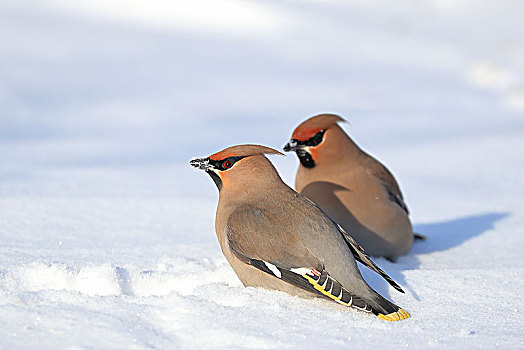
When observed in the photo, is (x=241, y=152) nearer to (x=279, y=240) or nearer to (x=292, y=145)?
(x=279, y=240)

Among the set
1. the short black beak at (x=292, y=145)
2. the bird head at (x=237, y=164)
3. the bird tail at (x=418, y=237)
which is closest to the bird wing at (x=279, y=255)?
the bird head at (x=237, y=164)

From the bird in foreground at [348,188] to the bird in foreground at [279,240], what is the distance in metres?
1.01

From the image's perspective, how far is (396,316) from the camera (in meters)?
2.89

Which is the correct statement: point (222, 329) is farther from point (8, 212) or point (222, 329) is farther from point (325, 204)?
point (8, 212)

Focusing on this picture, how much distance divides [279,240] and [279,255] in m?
0.07

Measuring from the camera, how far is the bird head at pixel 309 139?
456 cm

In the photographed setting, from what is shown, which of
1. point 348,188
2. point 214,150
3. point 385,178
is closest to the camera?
point 348,188

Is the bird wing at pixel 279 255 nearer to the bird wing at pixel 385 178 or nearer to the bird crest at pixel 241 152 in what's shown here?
the bird crest at pixel 241 152

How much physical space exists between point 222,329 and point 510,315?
1256mm

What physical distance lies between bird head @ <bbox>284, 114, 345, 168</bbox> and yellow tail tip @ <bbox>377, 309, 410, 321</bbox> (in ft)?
5.80

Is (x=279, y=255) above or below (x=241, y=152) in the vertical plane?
below

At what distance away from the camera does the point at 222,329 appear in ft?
8.42

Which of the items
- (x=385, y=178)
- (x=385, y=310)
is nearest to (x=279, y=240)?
(x=385, y=310)

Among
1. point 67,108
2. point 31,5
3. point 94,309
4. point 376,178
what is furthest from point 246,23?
point 94,309
